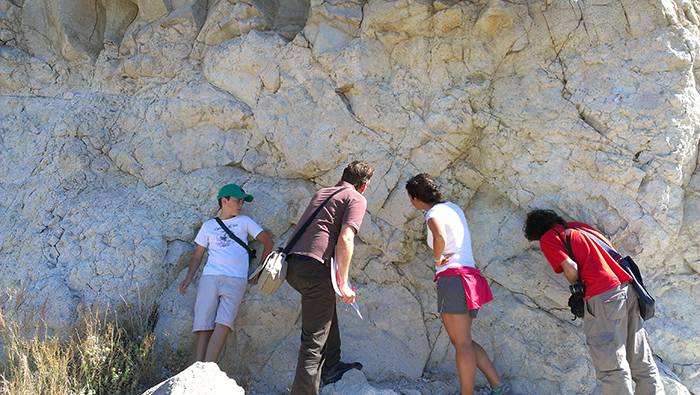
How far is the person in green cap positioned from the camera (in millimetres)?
4445

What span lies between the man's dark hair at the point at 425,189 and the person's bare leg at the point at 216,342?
1.70 meters

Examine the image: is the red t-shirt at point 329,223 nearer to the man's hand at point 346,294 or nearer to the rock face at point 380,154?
the man's hand at point 346,294

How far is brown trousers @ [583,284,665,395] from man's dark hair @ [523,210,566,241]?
57 cm

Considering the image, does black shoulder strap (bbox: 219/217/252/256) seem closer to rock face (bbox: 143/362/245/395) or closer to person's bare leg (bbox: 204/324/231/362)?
person's bare leg (bbox: 204/324/231/362)

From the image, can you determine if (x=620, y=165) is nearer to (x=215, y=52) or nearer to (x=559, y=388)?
(x=559, y=388)

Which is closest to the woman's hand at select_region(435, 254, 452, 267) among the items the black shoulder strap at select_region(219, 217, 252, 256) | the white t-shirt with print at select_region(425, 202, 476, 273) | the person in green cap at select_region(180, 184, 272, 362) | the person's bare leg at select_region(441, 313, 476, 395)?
the white t-shirt with print at select_region(425, 202, 476, 273)

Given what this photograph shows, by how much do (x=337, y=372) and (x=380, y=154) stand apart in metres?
1.75

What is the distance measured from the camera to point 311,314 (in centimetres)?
391

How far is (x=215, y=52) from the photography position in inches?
213

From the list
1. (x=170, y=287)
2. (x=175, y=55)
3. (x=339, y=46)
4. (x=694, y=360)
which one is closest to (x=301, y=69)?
(x=339, y=46)

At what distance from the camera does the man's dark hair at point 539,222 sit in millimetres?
4168

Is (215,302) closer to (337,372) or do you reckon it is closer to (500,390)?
(337,372)

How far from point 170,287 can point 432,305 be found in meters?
2.12

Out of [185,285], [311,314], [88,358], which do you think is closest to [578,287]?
[311,314]
